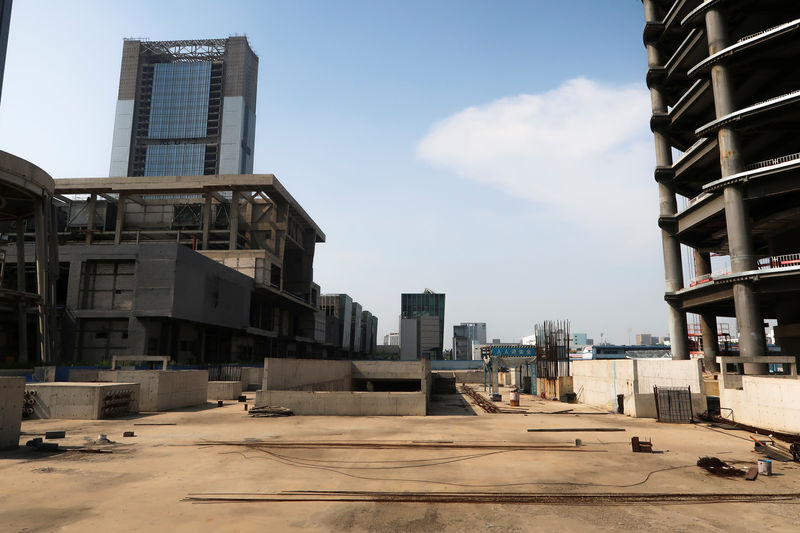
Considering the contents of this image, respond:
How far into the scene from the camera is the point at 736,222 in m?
37.1

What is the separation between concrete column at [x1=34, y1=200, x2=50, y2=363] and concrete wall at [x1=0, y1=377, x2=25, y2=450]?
36589 mm

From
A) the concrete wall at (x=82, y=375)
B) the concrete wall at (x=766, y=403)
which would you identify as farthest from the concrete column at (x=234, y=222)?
the concrete wall at (x=766, y=403)

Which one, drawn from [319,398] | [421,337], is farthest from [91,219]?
[421,337]

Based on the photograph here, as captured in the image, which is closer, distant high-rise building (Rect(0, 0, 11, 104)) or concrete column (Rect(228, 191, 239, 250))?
concrete column (Rect(228, 191, 239, 250))

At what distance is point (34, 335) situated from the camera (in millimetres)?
56531

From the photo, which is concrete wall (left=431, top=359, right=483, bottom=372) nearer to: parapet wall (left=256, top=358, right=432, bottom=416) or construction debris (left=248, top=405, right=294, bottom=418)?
parapet wall (left=256, top=358, right=432, bottom=416)

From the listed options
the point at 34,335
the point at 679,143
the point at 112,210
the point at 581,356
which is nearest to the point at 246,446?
the point at 34,335

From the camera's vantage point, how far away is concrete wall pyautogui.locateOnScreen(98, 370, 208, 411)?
28.3 meters

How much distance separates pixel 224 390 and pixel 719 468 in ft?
108

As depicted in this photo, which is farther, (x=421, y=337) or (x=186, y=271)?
(x=421, y=337)

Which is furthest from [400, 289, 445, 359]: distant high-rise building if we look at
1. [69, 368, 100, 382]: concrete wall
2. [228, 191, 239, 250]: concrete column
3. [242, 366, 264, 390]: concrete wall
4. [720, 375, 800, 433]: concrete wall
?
[720, 375, 800, 433]: concrete wall

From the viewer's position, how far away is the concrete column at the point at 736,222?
35.7 meters

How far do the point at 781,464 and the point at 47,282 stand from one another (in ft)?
192

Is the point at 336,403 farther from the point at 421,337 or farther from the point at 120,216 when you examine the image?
the point at 421,337
